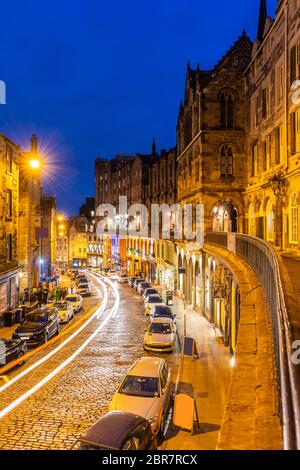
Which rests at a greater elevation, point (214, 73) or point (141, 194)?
point (214, 73)

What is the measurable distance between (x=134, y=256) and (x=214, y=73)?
42.5 meters

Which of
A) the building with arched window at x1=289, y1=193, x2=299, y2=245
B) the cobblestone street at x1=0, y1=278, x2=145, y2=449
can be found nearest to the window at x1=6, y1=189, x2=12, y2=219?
the cobblestone street at x1=0, y1=278, x2=145, y2=449

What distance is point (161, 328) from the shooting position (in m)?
21.5

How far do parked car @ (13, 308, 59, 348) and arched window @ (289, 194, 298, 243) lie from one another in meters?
14.6

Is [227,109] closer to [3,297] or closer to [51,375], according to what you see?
[3,297]

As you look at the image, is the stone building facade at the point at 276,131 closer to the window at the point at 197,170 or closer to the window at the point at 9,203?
the window at the point at 197,170

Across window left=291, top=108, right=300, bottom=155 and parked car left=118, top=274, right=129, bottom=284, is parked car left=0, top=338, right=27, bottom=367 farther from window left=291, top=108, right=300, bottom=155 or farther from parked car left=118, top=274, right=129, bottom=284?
parked car left=118, top=274, right=129, bottom=284

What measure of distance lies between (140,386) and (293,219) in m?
12.5

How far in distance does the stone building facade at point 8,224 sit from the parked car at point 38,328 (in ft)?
17.7

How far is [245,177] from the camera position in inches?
1251

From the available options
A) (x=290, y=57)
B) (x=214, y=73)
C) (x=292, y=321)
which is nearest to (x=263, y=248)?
(x=292, y=321)

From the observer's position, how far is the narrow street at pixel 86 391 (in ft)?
36.1
